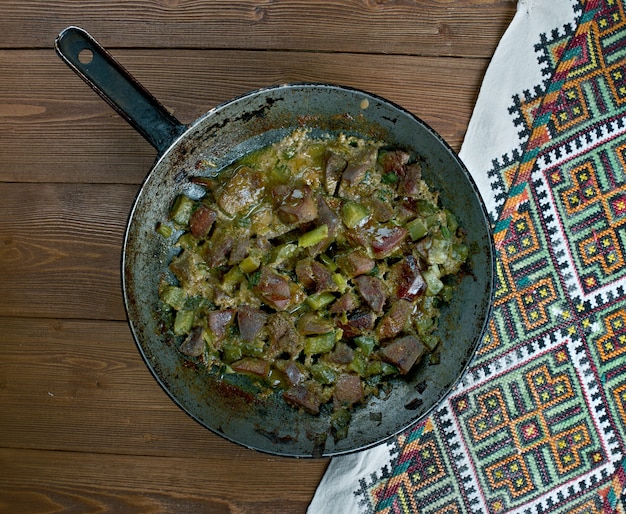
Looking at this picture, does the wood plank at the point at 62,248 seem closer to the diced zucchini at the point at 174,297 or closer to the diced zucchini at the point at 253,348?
the diced zucchini at the point at 174,297

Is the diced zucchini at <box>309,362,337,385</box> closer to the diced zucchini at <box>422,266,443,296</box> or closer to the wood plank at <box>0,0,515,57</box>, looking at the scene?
the diced zucchini at <box>422,266,443,296</box>

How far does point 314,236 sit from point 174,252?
526 mm

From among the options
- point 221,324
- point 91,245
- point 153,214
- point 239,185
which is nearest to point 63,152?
point 91,245

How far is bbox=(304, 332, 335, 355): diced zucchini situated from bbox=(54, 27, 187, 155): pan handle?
0.84 metres

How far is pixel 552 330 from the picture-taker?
2.16 m

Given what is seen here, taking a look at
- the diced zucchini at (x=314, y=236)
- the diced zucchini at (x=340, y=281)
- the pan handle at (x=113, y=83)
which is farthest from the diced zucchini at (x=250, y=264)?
the pan handle at (x=113, y=83)

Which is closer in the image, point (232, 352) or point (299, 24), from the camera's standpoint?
point (232, 352)

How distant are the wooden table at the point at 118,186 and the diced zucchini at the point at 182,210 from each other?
0.88 ft

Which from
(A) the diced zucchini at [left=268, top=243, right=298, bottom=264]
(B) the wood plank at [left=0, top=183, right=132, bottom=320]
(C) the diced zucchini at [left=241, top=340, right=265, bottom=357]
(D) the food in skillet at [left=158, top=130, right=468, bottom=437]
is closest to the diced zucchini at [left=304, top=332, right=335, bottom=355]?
(D) the food in skillet at [left=158, top=130, right=468, bottom=437]

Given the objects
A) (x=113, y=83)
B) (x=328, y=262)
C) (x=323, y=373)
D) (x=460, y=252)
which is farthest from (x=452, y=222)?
(x=113, y=83)

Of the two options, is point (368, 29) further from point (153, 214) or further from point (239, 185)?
point (153, 214)

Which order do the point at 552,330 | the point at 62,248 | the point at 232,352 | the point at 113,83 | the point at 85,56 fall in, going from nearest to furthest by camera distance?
1. the point at 113,83
2. the point at 85,56
3. the point at 232,352
4. the point at 552,330
5. the point at 62,248

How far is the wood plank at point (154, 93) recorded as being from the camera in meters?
2.18

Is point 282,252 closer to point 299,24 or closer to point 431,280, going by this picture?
point 431,280
